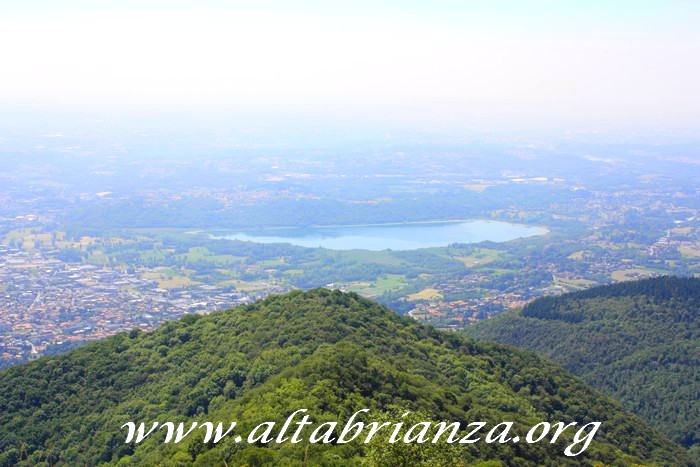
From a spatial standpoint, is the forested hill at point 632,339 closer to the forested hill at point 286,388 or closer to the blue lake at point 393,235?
the forested hill at point 286,388

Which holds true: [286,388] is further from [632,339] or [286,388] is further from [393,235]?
[393,235]

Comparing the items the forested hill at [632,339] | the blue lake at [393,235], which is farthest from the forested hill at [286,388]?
the blue lake at [393,235]

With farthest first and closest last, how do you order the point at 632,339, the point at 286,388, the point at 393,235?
the point at 393,235, the point at 632,339, the point at 286,388

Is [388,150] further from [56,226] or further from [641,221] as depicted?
[56,226]

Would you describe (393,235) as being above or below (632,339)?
below

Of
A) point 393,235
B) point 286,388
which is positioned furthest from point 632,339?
point 393,235

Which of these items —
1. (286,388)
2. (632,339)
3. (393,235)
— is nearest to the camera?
(286,388)
